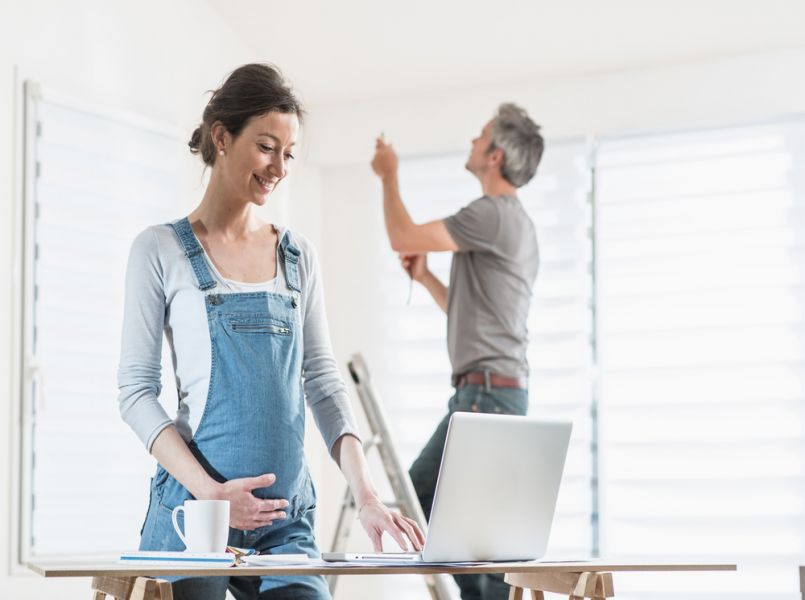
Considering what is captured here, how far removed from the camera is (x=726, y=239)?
15.1 feet

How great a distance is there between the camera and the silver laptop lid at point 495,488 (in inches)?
64.4

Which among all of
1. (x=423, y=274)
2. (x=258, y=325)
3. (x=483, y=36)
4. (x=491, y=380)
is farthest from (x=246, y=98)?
(x=483, y=36)

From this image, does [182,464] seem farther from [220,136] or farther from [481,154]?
[481,154]

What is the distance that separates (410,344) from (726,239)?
1.38m

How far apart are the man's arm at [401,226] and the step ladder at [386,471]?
40 cm

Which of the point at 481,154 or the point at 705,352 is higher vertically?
the point at 481,154

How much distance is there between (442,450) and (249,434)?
175cm

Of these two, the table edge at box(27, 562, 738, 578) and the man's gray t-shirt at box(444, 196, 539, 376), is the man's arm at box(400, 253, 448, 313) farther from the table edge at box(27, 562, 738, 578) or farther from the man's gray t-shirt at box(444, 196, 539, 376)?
the table edge at box(27, 562, 738, 578)

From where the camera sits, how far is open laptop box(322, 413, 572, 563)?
64.4 inches

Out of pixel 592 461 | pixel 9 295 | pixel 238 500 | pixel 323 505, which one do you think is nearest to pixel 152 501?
pixel 238 500

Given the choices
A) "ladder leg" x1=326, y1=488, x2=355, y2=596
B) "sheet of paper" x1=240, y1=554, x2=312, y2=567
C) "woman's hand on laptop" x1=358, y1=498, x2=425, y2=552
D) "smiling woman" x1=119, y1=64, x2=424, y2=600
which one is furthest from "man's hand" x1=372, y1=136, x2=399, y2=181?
"sheet of paper" x1=240, y1=554, x2=312, y2=567

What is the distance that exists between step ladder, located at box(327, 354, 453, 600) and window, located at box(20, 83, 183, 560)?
2.56 ft

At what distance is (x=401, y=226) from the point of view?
380cm

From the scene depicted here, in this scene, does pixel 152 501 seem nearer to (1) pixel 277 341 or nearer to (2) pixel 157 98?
(1) pixel 277 341
